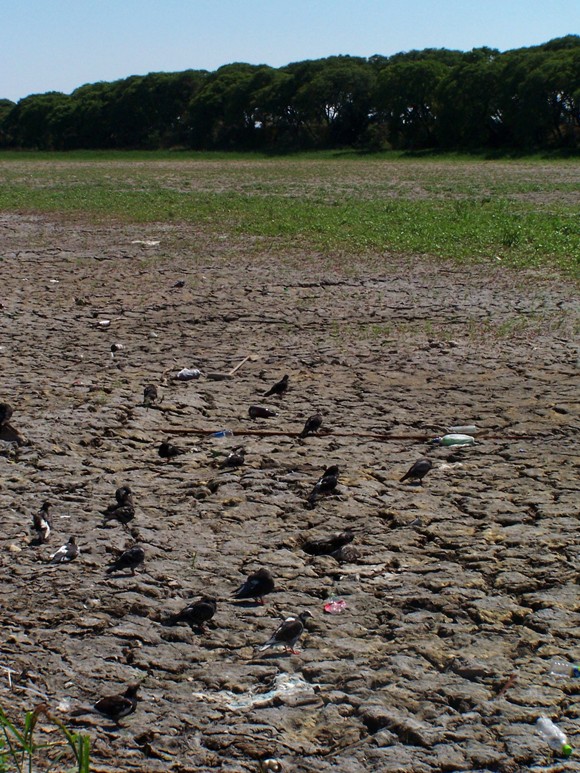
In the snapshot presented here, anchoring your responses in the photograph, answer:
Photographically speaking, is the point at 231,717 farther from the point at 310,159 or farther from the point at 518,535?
the point at 310,159

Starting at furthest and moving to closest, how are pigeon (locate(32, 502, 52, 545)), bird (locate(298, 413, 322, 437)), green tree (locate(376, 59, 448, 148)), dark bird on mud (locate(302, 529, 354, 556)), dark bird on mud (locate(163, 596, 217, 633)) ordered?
green tree (locate(376, 59, 448, 148))
bird (locate(298, 413, 322, 437))
pigeon (locate(32, 502, 52, 545))
dark bird on mud (locate(302, 529, 354, 556))
dark bird on mud (locate(163, 596, 217, 633))

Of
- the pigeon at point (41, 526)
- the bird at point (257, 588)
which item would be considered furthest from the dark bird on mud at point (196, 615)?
the pigeon at point (41, 526)

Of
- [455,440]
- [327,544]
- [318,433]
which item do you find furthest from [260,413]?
[327,544]

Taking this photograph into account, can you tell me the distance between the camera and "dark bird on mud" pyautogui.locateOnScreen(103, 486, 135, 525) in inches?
176

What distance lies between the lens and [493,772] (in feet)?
8.95

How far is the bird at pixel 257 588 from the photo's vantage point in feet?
12.2

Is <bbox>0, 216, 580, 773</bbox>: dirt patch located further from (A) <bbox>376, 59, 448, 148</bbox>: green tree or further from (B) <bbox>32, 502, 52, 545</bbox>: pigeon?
(A) <bbox>376, 59, 448, 148</bbox>: green tree

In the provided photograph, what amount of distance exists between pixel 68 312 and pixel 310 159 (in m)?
33.5

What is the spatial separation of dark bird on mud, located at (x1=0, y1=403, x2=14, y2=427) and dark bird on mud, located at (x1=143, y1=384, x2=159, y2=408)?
84 centimetres

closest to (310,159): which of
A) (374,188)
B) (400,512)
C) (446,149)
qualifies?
(446,149)

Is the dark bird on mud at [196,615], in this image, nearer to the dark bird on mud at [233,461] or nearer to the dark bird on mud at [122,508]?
the dark bird on mud at [122,508]

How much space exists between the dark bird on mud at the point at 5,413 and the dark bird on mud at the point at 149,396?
84 cm

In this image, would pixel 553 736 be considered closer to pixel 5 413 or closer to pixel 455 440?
pixel 455 440

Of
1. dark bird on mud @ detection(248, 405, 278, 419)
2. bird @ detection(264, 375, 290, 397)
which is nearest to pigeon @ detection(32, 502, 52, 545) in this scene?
dark bird on mud @ detection(248, 405, 278, 419)
